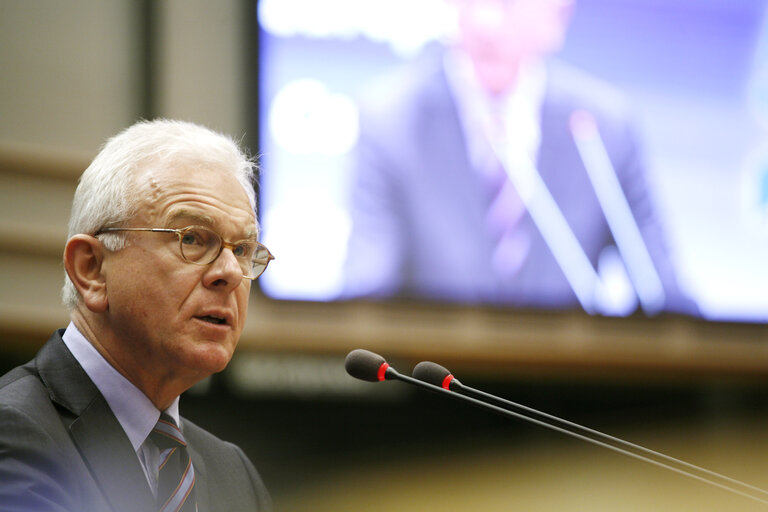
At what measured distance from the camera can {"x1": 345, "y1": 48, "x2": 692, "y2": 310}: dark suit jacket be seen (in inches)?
160

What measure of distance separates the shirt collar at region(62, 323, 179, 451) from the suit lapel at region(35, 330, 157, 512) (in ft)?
0.12

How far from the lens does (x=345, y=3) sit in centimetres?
412

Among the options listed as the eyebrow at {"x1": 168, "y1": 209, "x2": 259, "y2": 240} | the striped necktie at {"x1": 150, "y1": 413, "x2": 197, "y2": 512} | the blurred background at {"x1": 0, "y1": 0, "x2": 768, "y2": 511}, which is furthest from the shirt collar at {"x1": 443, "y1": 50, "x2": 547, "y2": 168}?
the striped necktie at {"x1": 150, "y1": 413, "x2": 197, "y2": 512}

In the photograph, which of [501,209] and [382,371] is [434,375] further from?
[501,209]

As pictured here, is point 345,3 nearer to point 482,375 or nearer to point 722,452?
point 482,375

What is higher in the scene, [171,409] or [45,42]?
[45,42]

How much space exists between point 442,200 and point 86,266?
101 inches

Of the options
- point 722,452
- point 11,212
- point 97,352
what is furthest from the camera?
point 722,452

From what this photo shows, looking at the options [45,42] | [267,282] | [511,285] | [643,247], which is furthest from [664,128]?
[45,42]

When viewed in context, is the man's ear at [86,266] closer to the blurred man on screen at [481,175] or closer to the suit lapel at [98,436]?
the suit lapel at [98,436]

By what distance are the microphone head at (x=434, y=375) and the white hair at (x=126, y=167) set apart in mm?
547

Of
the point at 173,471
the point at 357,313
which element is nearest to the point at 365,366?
the point at 173,471

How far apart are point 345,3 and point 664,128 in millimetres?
1728

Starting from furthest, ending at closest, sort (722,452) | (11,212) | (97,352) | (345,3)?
(722,452)
(345,3)
(11,212)
(97,352)
